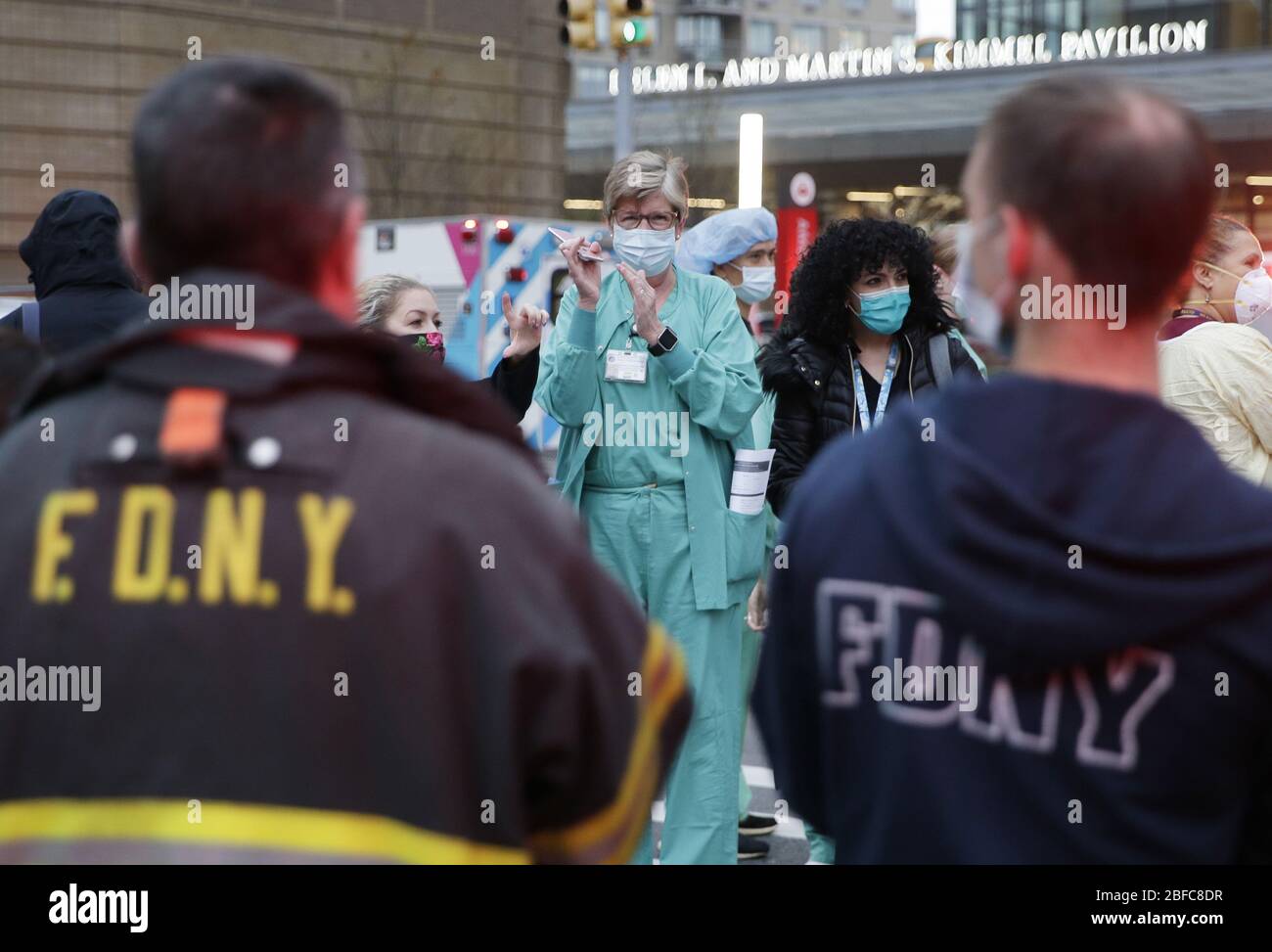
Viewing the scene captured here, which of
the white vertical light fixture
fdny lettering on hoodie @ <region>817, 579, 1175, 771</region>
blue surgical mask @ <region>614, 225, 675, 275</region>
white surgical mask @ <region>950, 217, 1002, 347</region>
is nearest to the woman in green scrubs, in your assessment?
blue surgical mask @ <region>614, 225, 675, 275</region>

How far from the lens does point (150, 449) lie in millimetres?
1754

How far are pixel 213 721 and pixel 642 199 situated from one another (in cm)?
420

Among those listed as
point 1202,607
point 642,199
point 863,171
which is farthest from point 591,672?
point 863,171

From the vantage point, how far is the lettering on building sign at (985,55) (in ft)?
124

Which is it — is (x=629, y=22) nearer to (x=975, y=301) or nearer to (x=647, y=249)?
(x=647, y=249)

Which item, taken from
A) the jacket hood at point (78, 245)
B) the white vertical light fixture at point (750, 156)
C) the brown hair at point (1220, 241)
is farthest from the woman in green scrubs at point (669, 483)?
the white vertical light fixture at point (750, 156)

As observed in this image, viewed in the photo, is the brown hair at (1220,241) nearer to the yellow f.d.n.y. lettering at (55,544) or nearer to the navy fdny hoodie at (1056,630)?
the navy fdny hoodie at (1056,630)

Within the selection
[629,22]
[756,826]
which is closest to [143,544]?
[756,826]

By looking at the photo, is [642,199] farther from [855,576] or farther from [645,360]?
[855,576]

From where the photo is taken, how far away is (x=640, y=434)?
5.38m

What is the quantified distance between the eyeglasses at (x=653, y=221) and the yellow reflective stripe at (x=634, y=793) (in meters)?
3.86

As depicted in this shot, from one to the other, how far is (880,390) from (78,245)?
104 inches

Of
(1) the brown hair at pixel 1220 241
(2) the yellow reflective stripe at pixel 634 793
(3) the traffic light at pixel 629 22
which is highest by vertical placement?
A: (3) the traffic light at pixel 629 22

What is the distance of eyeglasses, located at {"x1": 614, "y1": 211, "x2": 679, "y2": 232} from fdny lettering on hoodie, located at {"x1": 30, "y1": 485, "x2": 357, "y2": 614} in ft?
13.2
